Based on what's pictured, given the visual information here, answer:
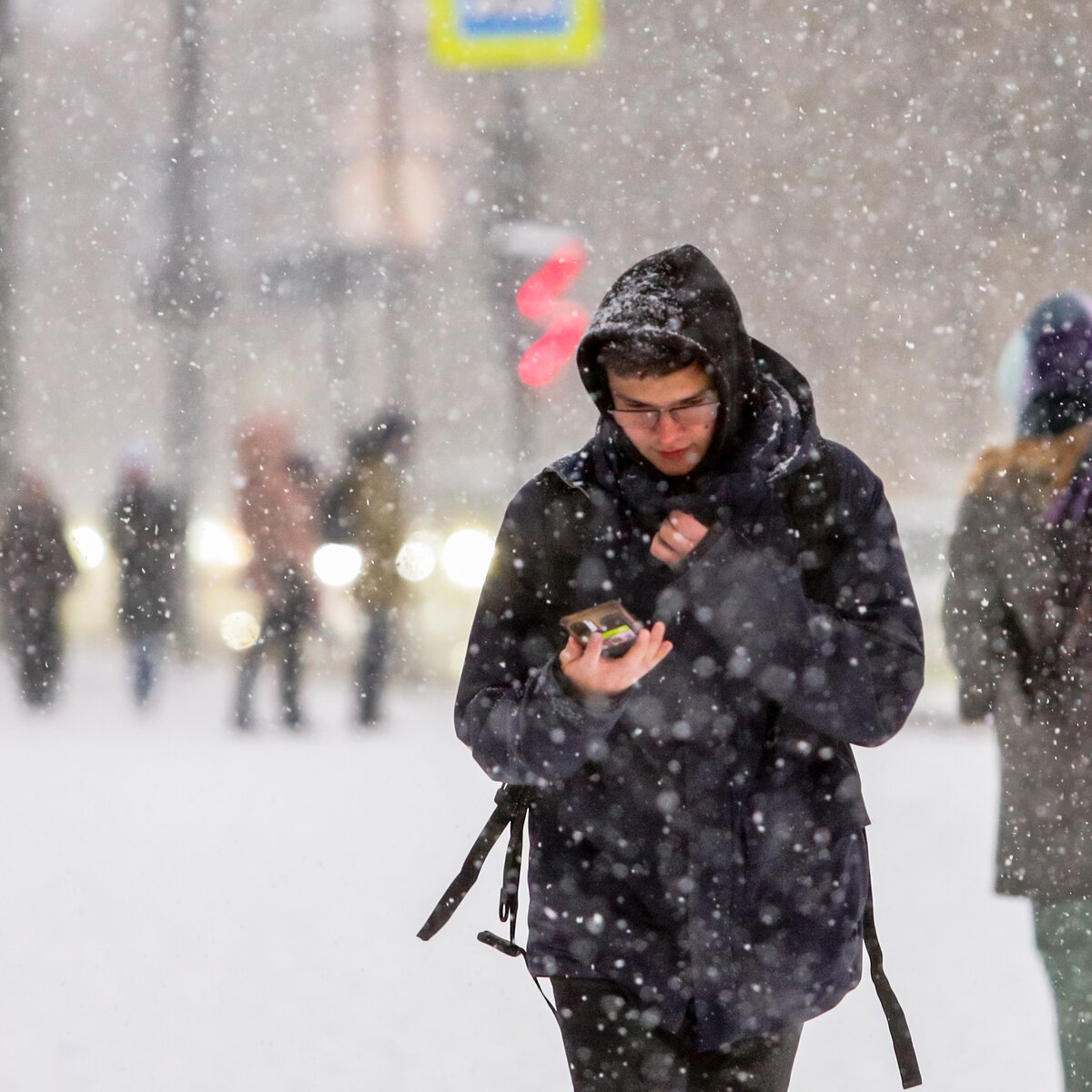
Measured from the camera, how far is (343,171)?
7.13 meters

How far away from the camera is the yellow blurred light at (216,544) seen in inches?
264

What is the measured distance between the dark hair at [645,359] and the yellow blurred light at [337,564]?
16.6ft

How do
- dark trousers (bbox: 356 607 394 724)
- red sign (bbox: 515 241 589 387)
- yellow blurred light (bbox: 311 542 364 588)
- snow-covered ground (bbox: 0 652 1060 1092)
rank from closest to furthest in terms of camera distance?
snow-covered ground (bbox: 0 652 1060 1092) < dark trousers (bbox: 356 607 394 724) < yellow blurred light (bbox: 311 542 364 588) < red sign (bbox: 515 241 589 387)

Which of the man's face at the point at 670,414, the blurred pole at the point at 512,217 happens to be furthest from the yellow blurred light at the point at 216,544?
the man's face at the point at 670,414

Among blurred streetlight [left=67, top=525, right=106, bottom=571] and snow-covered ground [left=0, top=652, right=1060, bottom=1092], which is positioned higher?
blurred streetlight [left=67, top=525, right=106, bottom=571]

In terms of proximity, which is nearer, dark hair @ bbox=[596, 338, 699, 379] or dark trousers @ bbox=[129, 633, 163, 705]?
dark hair @ bbox=[596, 338, 699, 379]

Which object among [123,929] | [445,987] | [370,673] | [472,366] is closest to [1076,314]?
[445,987]

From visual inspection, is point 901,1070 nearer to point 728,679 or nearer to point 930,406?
point 728,679

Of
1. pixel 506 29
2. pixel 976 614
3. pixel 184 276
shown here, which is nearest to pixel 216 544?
pixel 184 276

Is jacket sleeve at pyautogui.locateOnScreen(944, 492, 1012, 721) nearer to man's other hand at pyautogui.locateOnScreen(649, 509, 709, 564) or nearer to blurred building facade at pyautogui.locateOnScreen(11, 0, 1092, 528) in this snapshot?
man's other hand at pyautogui.locateOnScreen(649, 509, 709, 564)

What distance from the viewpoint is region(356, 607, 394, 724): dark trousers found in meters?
6.02

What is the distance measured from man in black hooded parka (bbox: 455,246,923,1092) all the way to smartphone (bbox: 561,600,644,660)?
57 millimetres

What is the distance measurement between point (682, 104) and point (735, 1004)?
6845 mm

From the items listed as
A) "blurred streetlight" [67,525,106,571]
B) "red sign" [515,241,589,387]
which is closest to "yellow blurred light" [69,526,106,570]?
"blurred streetlight" [67,525,106,571]
